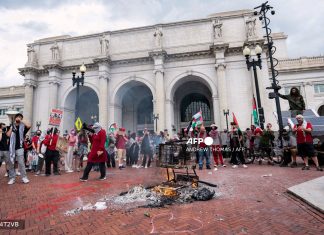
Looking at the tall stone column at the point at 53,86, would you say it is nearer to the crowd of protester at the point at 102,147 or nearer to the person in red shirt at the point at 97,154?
the crowd of protester at the point at 102,147

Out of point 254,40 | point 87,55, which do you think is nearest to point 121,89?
point 87,55

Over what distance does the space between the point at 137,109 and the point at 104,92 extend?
6.80m

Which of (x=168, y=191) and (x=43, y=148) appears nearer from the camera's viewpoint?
(x=168, y=191)

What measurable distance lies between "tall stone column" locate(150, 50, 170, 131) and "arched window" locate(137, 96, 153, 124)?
6.68 meters

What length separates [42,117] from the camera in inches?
1132

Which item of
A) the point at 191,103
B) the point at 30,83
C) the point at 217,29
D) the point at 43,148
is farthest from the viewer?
the point at 191,103

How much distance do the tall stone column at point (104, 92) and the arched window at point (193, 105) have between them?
1129cm

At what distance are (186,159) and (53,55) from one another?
29.5 metres

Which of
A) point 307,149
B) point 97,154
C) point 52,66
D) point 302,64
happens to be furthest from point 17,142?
point 302,64

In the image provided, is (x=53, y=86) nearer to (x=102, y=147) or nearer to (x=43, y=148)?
(x=43, y=148)

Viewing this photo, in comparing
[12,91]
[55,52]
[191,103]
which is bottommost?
[191,103]

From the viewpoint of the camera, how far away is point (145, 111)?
32.2m

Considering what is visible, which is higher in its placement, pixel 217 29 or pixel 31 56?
pixel 217 29

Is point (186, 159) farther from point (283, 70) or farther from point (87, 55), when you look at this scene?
point (283, 70)
